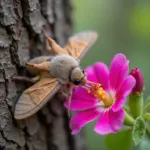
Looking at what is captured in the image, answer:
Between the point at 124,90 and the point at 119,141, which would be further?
the point at 119,141

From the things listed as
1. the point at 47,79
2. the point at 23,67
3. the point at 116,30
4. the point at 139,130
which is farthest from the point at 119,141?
the point at 116,30

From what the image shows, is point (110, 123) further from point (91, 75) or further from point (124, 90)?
point (91, 75)

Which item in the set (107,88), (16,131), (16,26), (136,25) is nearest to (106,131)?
(107,88)

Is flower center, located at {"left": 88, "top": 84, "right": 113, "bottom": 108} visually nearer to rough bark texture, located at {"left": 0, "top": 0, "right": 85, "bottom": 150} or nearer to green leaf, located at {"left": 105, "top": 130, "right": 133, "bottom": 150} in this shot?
green leaf, located at {"left": 105, "top": 130, "right": 133, "bottom": 150}

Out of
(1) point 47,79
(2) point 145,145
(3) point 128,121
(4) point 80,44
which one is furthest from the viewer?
(4) point 80,44

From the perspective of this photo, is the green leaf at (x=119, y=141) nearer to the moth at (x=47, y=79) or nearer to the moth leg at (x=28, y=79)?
the moth at (x=47, y=79)

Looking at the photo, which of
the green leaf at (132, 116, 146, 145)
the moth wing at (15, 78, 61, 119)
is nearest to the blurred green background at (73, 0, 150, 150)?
the moth wing at (15, 78, 61, 119)

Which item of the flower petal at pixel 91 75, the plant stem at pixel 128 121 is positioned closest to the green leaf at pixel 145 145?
the plant stem at pixel 128 121

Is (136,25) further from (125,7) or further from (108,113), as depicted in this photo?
(108,113)
